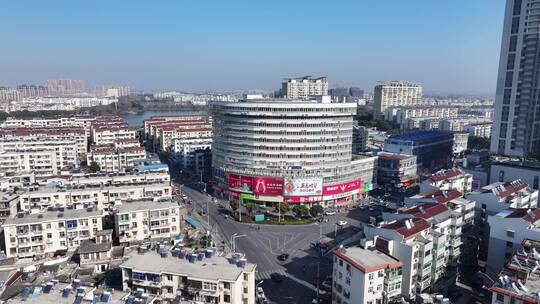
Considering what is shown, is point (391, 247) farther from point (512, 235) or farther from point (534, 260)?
point (512, 235)

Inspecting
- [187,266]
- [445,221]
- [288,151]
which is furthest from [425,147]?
[187,266]

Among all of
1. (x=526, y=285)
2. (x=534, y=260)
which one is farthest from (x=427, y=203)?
(x=526, y=285)

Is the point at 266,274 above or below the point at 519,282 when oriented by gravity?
Result: below

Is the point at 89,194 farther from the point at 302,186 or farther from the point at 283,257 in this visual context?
the point at 302,186

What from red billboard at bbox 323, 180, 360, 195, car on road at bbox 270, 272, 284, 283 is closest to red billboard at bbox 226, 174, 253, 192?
red billboard at bbox 323, 180, 360, 195

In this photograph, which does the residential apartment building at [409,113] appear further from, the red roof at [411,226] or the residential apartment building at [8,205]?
the residential apartment building at [8,205]

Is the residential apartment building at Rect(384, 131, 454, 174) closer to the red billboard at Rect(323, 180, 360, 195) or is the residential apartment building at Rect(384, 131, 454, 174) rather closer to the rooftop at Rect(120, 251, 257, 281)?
the red billboard at Rect(323, 180, 360, 195)
